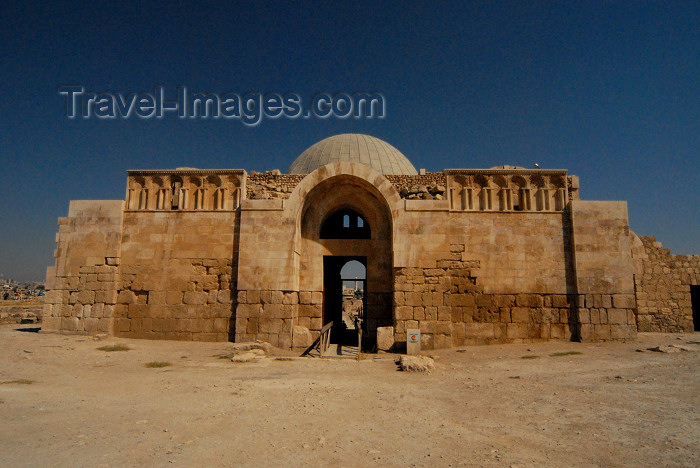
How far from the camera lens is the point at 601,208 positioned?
1198cm

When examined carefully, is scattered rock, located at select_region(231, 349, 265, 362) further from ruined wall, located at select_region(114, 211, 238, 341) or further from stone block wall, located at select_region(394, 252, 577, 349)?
stone block wall, located at select_region(394, 252, 577, 349)

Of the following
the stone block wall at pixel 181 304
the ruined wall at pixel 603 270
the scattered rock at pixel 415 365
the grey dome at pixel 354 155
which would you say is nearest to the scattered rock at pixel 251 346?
the stone block wall at pixel 181 304

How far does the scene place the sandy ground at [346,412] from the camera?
417 centimetres

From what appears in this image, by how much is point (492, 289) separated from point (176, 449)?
9734mm

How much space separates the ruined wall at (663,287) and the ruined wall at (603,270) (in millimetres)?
2876

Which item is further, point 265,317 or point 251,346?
point 265,317

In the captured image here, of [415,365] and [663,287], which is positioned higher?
[663,287]

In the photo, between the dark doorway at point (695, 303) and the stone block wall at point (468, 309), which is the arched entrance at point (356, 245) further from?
the dark doorway at point (695, 303)

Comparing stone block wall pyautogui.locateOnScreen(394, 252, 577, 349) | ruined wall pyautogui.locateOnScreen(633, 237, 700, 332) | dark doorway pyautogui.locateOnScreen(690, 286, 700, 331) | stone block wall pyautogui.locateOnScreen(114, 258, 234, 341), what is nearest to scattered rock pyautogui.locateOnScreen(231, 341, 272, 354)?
stone block wall pyautogui.locateOnScreen(114, 258, 234, 341)

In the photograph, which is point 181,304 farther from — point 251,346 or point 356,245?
point 356,245

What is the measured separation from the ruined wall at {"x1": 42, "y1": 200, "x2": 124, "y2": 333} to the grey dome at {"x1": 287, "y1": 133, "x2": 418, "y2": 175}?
28.3 ft

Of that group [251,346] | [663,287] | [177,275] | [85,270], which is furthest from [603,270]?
[85,270]

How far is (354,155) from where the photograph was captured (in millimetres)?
18531

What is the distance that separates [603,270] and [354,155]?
11.1 m
